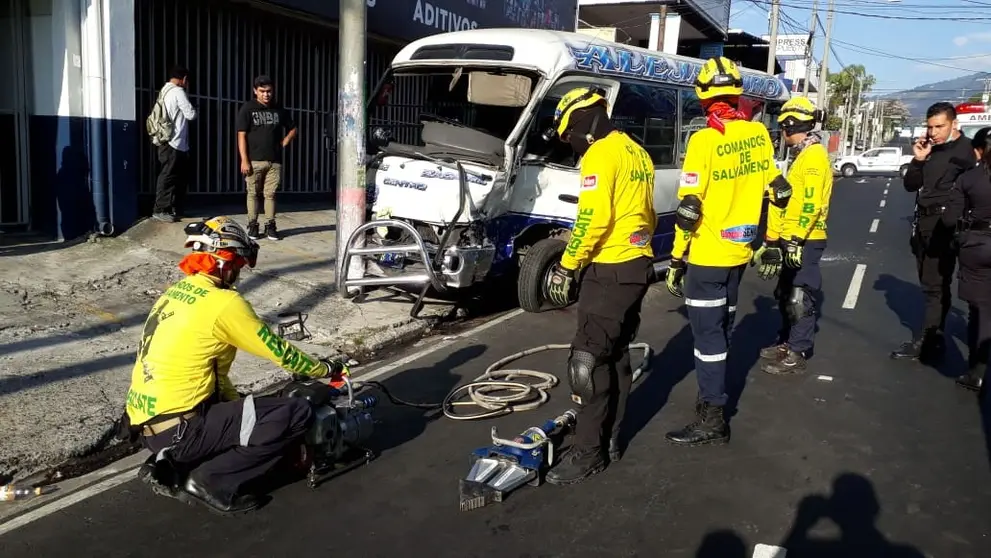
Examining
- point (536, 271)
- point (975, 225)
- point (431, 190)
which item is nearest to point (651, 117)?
point (536, 271)

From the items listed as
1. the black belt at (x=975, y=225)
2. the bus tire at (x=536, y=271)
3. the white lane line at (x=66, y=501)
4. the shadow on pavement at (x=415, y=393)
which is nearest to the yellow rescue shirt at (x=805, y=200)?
the black belt at (x=975, y=225)

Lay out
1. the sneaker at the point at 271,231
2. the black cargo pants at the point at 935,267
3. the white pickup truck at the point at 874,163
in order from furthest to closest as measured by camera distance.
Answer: the white pickup truck at the point at 874,163 → the sneaker at the point at 271,231 → the black cargo pants at the point at 935,267

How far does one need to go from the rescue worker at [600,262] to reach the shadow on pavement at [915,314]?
136 inches

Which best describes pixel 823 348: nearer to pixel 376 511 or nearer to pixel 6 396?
pixel 376 511

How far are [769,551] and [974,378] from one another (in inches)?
126

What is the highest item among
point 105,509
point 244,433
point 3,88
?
point 3,88

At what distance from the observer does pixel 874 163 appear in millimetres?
38219

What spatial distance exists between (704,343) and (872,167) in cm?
3782

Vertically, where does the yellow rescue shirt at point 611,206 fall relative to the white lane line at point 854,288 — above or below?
above

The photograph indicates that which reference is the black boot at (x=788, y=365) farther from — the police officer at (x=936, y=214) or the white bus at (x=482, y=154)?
the white bus at (x=482, y=154)

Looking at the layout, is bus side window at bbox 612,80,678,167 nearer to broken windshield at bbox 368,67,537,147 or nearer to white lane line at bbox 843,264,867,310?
broken windshield at bbox 368,67,537,147

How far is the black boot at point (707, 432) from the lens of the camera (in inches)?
189

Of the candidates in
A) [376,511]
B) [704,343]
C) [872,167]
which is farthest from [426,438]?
[872,167]

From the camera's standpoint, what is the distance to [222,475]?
3873 millimetres
